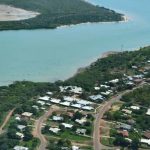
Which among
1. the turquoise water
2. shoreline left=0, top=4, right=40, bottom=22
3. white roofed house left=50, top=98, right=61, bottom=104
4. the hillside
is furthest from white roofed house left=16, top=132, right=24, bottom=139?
shoreline left=0, top=4, right=40, bottom=22

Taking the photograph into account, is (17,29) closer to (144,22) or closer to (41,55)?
(41,55)

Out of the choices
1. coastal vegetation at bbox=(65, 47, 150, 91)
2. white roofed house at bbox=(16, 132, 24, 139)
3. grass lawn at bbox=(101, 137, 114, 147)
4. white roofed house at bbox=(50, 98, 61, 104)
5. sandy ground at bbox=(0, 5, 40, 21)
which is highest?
sandy ground at bbox=(0, 5, 40, 21)

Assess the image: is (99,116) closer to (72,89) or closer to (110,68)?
(72,89)

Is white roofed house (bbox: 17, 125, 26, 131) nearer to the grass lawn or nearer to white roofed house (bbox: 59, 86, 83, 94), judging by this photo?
the grass lawn

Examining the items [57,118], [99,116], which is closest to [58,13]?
[99,116]

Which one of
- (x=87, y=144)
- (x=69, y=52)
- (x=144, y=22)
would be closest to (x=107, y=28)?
(x=144, y=22)
